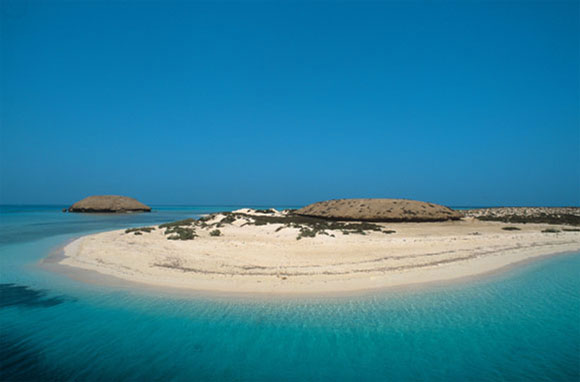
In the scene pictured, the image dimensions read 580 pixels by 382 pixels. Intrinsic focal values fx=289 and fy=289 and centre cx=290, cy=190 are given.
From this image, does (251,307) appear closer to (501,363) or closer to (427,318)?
(427,318)

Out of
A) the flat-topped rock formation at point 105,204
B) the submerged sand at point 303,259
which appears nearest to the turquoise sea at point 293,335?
the submerged sand at point 303,259

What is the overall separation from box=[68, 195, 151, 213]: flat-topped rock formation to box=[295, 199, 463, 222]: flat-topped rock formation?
43110 mm

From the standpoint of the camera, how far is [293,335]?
4.63 metres

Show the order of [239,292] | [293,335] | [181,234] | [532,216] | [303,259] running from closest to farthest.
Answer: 1. [293,335]
2. [239,292]
3. [303,259]
4. [181,234]
5. [532,216]

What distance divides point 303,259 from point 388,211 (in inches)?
574

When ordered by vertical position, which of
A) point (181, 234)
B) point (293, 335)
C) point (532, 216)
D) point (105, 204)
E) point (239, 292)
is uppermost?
point (105, 204)

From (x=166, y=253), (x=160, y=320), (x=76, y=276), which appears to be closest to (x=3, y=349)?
(x=160, y=320)

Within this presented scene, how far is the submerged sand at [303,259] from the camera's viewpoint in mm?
7125

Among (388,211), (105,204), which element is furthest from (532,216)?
(105,204)

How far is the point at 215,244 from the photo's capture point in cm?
1193

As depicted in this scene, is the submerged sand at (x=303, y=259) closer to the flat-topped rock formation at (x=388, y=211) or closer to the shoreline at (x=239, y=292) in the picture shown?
the shoreline at (x=239, y=292)

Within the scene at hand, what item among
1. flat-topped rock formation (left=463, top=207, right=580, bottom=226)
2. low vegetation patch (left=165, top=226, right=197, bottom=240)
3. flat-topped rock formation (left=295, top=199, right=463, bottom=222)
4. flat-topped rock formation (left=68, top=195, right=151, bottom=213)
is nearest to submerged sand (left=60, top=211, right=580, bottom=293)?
low vegetation patch (left=165, top=226, right=197, bottom=240)

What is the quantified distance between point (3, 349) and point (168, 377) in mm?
2588

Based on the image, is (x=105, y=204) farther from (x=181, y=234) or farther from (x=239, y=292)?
(x=239, y=292)
